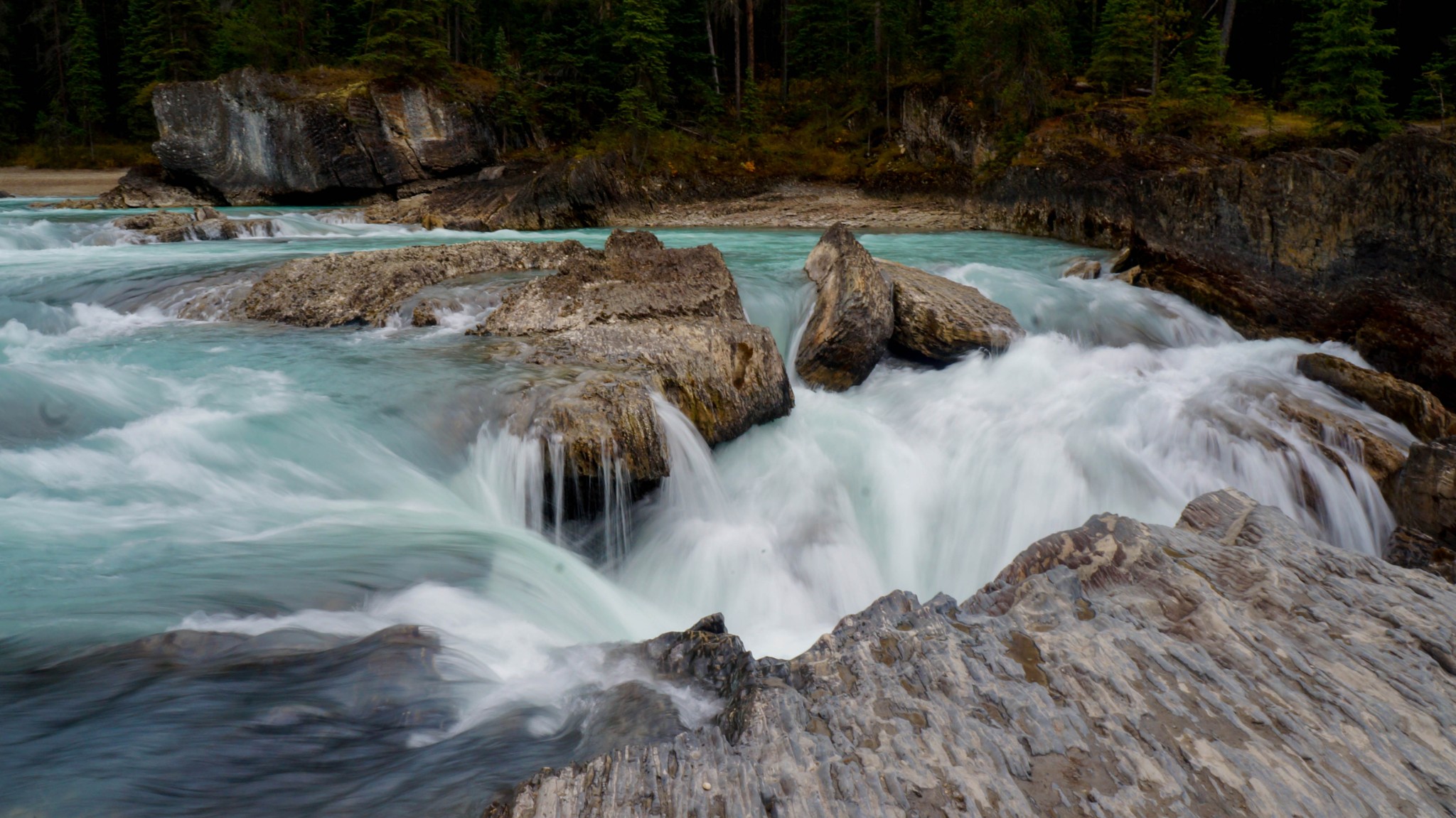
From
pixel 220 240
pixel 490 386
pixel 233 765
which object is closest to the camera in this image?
pixel 233 765

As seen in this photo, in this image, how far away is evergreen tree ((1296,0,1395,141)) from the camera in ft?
52.2

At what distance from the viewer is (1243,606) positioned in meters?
2.81

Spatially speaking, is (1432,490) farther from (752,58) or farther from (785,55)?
(752,58)

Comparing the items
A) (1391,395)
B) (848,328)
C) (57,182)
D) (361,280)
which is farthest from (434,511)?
(57,182)

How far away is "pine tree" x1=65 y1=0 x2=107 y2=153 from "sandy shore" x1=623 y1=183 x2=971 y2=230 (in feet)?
116

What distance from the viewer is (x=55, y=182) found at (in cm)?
3328

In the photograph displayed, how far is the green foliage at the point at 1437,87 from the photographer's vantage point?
18.0m

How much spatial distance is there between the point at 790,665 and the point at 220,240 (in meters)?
16.2

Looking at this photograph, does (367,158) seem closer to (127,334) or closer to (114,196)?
(114,196)

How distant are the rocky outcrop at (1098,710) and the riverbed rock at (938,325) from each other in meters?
5.65

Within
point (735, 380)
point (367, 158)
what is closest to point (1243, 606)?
point (735, 380)

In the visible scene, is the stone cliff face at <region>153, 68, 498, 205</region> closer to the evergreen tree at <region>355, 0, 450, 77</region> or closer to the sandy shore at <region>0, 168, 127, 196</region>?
the evergreen tree at <region>355, 0, 450, 77</region>

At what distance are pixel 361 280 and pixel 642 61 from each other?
23202 mm

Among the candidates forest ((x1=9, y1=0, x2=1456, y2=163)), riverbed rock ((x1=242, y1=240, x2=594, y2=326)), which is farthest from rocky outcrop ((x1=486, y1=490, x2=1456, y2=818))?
forest ((x1=9, y1=0, x2=1456, y2=163))
